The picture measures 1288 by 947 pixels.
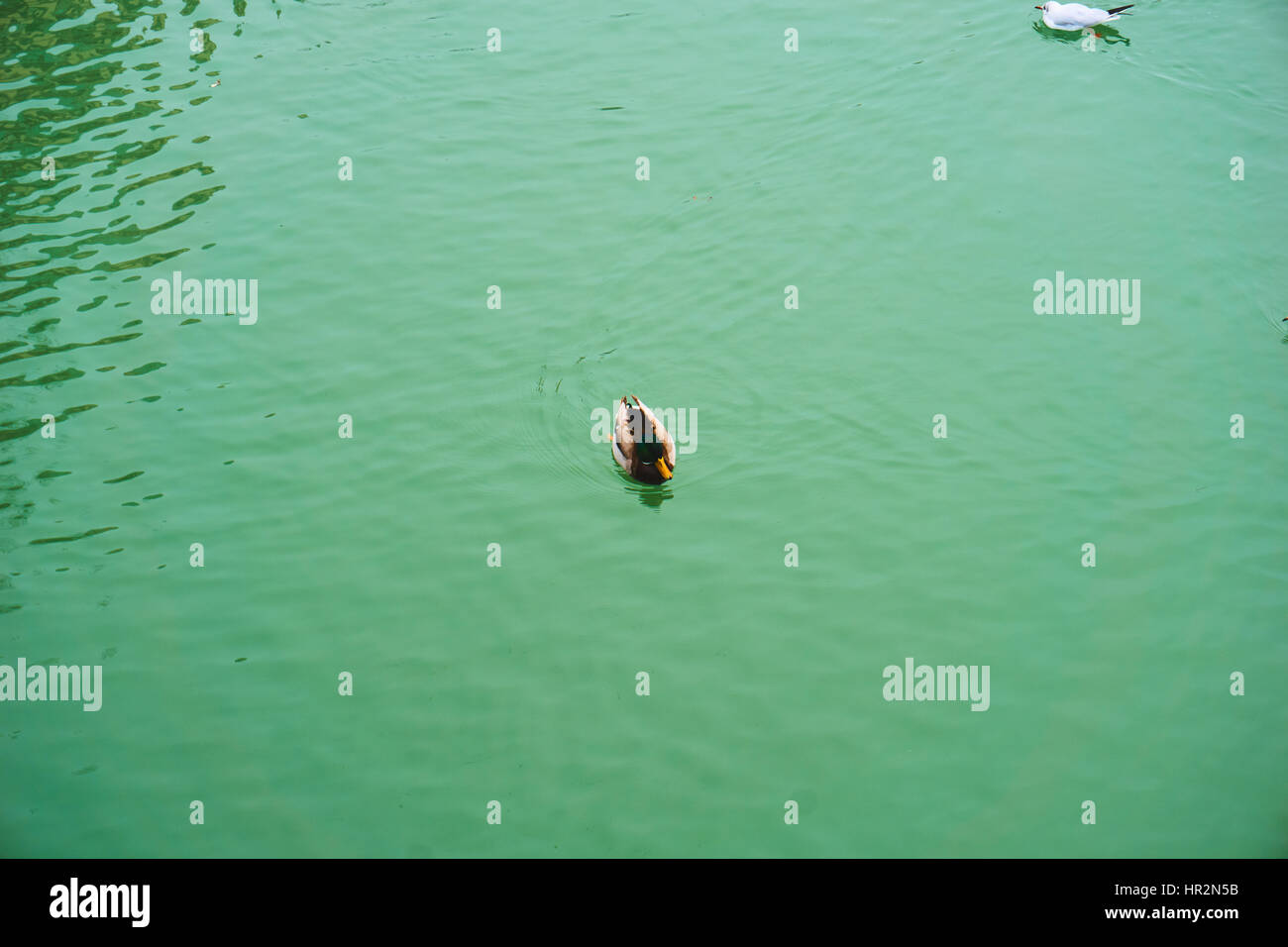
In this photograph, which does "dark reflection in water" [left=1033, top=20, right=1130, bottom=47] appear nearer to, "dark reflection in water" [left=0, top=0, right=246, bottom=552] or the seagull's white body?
the seagull's white body

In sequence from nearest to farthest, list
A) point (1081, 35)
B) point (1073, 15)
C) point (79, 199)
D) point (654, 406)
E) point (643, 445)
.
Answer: point (643, 445) → point (654, 406) → point (79, 199) → point (1073, 15) → point (1081, 35)

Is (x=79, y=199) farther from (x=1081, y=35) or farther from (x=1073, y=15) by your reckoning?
(x=1081, y=35)

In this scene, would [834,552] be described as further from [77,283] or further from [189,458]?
[77,283]

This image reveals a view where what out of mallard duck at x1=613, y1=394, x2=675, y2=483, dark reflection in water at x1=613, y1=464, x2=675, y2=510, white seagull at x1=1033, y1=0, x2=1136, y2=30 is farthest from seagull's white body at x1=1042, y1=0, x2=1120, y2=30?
dark reflection in water at x1=613, y1=464, x2=675, y2=510

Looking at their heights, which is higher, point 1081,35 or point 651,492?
point 1081,35

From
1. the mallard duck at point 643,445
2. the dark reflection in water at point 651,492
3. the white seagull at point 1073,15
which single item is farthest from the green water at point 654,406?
the white seagull at point 1073,15

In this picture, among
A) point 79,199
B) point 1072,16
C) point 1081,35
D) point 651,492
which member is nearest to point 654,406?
point 651,492
